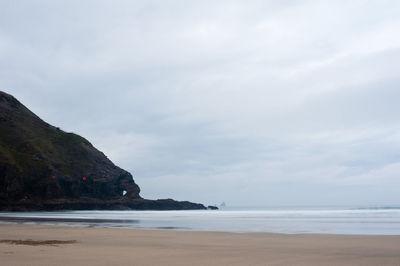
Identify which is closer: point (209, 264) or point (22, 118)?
point (209, 264)

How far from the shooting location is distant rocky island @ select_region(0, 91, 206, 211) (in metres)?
110

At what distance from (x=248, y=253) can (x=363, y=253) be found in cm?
445

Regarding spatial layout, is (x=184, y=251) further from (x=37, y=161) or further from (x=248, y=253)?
(x=37, y=161)

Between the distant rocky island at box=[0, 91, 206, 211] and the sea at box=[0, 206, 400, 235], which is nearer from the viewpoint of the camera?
the sea at box=[0, 206, 400, 235]

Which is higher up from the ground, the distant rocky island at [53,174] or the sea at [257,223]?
the distant rocky island at [53,174]

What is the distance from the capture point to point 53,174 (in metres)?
120

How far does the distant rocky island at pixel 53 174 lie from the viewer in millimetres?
109750

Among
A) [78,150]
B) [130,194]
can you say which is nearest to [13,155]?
[78,150]

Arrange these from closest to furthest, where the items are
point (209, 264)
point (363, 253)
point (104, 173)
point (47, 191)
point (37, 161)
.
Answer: point (209, 264), point (363, 253), point (47, 191), point (37, 161), point (104, 173)

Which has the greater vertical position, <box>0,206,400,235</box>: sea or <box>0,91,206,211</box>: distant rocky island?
<box>0,91,206,211</box>: distant rocky island

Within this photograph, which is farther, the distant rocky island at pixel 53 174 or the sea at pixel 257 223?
the distant rocky island at pixel 53 174

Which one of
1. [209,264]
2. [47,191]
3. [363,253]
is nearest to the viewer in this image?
[209,264]

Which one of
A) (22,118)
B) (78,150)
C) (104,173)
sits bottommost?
(104,173)

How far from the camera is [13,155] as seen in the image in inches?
4724
